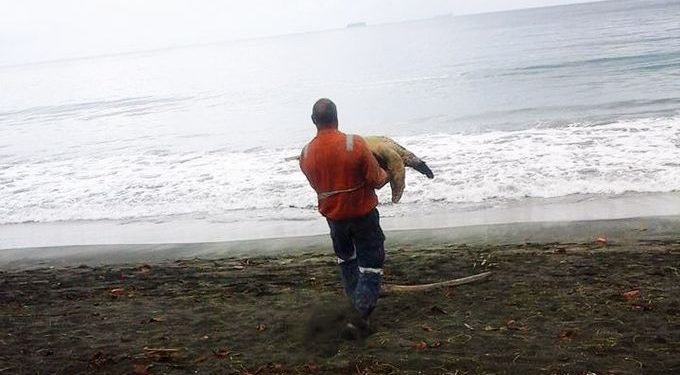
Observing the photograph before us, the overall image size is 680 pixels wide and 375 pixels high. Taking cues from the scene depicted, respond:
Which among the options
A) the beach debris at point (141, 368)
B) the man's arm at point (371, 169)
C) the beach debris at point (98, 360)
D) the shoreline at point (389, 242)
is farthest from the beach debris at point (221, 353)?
the shoreline at point (389, 242)

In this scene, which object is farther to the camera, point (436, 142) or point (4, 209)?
point (436, 142)

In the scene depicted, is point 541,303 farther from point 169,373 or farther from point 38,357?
point 38,357

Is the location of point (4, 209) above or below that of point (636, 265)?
above

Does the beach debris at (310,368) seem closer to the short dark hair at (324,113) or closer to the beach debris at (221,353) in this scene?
the beach debris at (221,353)

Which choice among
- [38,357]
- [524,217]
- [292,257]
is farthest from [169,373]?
[524,217]

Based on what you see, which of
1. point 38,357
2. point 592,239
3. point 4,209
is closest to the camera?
point 38,357

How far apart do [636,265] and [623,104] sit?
16974 mm

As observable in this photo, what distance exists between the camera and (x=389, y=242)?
892cm

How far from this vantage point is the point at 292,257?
334 inches

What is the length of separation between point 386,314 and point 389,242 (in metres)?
3.35

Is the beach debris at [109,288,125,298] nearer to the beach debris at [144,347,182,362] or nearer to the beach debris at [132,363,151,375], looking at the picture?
the beach debris at [144,347,182,362]

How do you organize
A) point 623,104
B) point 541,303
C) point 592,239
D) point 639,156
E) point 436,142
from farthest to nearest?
point 623,104
point 436,142
point 639,156
point 592,239
point 541,303

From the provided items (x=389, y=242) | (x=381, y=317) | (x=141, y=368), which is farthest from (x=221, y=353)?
(x=389, y=242)

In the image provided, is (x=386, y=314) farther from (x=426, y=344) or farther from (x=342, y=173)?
(x=342, y=173)
